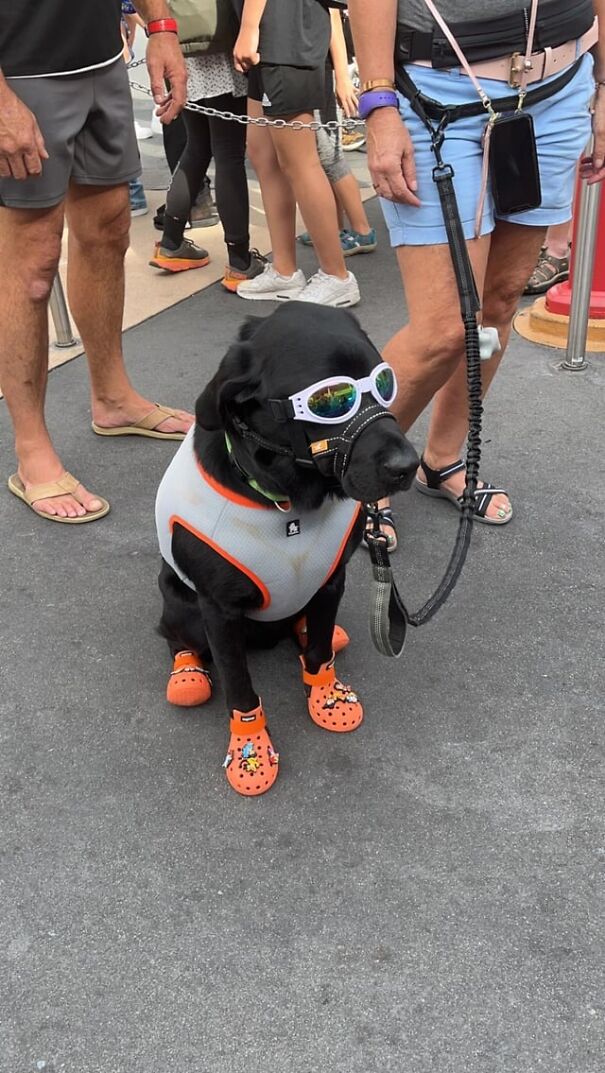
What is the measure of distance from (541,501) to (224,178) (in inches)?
109

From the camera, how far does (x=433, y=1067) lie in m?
1.57

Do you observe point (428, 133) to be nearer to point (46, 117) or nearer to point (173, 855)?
point (46, 117)

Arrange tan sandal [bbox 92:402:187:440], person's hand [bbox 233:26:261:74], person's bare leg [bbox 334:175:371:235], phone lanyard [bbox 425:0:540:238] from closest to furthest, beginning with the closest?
phone lanyard [bbox 425:0:540:238], tan sandal [bbox 92:402:187:440], person's hand [bbox 233:26:261:74], person's bare leg [bbox 334:175:371:235]

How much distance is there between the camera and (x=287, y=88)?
4.20 m

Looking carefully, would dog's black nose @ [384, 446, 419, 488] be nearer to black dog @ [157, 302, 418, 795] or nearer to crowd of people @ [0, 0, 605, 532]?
black dog @ [157, 302, 418, 795]

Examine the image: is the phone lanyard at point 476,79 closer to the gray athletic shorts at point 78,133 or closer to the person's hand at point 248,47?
the gray athletic shorts at point 78,133

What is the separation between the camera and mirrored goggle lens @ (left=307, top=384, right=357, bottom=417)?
1623 millimetres

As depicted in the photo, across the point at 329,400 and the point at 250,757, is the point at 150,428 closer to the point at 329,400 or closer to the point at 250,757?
the point at 250,757

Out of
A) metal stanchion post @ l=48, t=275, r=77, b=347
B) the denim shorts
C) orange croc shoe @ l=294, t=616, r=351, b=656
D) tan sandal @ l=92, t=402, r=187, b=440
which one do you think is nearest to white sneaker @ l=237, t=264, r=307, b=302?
metal stanchion post @ l=48, t=275, r=77, b=347

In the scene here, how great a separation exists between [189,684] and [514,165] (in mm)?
1548

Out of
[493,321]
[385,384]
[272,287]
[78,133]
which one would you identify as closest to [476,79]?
[493,321]

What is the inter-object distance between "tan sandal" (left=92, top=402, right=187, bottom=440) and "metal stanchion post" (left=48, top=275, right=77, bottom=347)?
3.17ft

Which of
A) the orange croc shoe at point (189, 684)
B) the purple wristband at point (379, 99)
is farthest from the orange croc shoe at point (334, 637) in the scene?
the purple wristband at point (379, 99)

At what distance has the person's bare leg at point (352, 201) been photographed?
5.28 meters
